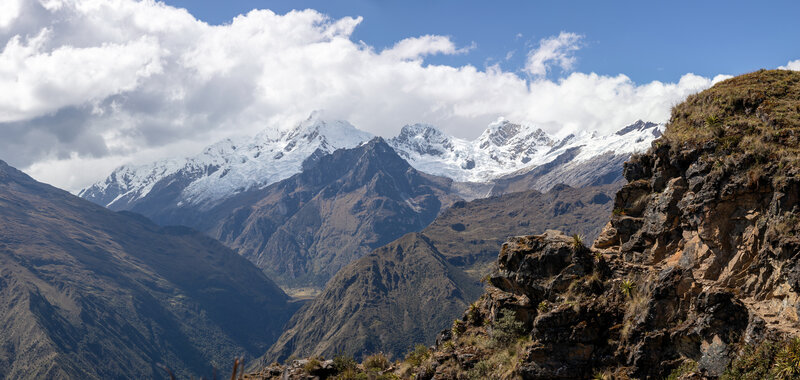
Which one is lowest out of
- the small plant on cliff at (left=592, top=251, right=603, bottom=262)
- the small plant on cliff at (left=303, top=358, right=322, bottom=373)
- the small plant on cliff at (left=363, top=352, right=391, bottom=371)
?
the small plant on cliff at (left=363, top=352, right=391, bottom=371)

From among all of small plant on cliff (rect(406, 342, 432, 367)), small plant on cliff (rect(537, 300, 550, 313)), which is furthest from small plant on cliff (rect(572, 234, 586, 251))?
small plant on cliff (rect(406, 342, 432, 367))

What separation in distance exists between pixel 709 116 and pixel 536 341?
57.5ft

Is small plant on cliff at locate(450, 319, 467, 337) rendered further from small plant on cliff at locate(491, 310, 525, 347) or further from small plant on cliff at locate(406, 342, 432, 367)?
small plant on cliff at locate(491, 310, 525, 347)

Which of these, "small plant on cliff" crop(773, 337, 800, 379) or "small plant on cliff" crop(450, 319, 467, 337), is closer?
"small plant on cliff" crop(773, 337, 800, 379)

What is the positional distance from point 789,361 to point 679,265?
8061mm

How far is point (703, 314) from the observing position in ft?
99.3

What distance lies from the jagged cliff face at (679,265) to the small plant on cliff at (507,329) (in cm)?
48

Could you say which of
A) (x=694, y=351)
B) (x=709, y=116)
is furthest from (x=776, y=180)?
(x=694, y=351)

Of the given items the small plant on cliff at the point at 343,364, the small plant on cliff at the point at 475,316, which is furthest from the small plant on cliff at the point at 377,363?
the small plant on cliff at the point at 475,316

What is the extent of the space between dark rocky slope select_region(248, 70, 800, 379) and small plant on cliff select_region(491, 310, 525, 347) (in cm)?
8

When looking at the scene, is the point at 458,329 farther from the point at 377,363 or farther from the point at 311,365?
the point at 311,365

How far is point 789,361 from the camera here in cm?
2611

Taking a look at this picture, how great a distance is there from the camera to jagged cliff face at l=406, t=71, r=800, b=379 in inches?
1158

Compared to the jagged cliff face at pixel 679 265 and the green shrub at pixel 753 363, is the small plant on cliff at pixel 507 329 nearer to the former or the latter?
the jagged cliff face at pixel 679 265
